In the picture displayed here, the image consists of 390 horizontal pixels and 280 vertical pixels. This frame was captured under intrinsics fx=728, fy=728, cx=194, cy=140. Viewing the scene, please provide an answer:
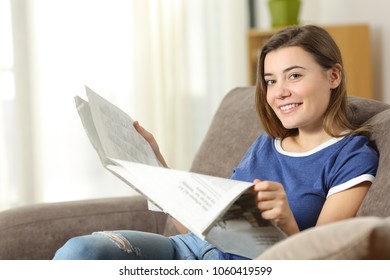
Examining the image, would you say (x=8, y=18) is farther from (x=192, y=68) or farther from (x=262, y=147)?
(x=262, y=147)

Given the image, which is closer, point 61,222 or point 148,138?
point 148,138

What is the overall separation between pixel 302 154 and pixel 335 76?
0.19 m

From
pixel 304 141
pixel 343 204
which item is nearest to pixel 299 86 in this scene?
pixel 304 141

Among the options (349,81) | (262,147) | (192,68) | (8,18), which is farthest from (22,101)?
(262,147)

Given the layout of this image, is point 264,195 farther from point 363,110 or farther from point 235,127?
point 235,127

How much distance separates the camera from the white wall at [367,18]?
3793 mm

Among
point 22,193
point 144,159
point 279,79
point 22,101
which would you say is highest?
point 279,79

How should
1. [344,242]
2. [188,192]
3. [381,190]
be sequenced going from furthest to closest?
1. [381,190]
2. [188,192]
3. [344,242]

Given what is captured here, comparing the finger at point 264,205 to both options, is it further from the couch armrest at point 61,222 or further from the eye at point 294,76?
the couch armrest at point 61,222

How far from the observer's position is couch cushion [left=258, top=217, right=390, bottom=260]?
96 centimetres

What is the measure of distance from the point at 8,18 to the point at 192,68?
3.39 feet

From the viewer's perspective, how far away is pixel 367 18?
3.90 meters

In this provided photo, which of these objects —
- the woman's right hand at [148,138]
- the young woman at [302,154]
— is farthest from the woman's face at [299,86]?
the woman's right hand at [148,138]
